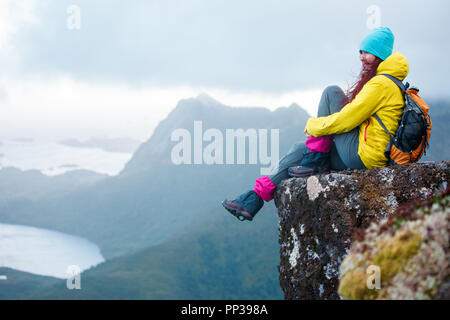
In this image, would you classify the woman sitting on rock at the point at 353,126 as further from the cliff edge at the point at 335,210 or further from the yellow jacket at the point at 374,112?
the cliff edge at the point at 335,210

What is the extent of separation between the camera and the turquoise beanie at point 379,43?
5176mm

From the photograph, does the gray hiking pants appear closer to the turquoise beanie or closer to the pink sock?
the pink sock

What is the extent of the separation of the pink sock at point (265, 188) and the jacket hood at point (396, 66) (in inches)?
85.3

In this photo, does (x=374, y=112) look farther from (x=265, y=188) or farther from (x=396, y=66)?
(x=265, y=188)

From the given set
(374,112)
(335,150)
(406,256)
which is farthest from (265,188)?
(406,256)

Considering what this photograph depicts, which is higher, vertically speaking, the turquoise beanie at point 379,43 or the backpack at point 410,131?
the turquoise beanie at point 379,43

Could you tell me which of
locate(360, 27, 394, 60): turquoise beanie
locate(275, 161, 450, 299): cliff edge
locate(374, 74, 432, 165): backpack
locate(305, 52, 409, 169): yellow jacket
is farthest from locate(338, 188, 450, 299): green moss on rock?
locate(360, 27, 394, 60): turquoise beanie

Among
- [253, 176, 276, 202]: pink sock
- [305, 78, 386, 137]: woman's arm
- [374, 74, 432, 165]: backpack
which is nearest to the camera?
[374, 74, 432, 165]: backpack

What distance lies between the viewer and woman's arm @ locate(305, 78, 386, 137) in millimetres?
4961

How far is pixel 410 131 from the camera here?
4852 millimetres

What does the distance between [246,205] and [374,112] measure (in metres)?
2.16

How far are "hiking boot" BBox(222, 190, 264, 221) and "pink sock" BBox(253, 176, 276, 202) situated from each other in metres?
0.06

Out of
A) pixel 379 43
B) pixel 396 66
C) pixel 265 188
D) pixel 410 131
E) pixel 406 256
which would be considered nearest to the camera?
pixel 406 256

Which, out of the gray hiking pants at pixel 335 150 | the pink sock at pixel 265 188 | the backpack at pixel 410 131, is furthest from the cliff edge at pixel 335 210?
the pink sock at pixel 265 188
